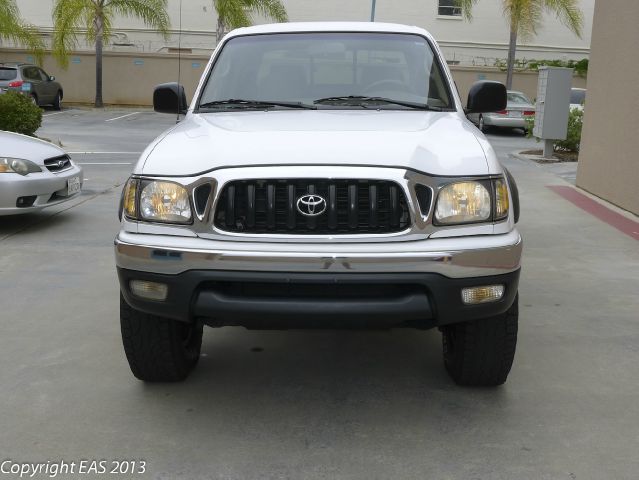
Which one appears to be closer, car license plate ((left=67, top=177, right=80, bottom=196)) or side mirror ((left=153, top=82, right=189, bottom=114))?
side mirror ((left=153, top=82, right=189, bottom=114))

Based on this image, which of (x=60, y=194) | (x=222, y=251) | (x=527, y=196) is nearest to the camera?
(x=222, y=251)

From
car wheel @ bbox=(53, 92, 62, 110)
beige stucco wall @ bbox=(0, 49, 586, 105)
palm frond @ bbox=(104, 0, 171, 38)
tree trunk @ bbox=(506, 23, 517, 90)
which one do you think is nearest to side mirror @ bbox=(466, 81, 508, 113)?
tree trunk @ bbox=(506, 23, 517, 90)

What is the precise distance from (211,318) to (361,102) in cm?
174

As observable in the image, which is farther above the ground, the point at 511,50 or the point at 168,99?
the point at 511,50

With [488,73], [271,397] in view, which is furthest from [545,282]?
[488,73]

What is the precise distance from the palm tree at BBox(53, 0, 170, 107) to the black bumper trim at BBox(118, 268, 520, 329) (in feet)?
103

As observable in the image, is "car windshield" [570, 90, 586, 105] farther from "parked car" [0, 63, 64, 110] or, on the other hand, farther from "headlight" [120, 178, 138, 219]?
"headlight" [120, 178, 138, 219]

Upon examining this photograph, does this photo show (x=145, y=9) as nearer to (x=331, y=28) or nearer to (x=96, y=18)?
(x=96, y=18)

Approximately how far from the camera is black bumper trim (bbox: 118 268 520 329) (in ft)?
11.0

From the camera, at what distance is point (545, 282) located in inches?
253

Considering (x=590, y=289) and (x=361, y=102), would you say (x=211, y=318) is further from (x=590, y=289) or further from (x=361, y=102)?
(x=590, y=289)

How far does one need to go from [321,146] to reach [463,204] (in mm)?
666

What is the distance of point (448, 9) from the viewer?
4006 centimetres

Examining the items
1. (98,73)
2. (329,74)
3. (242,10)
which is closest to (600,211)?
(329,74)
